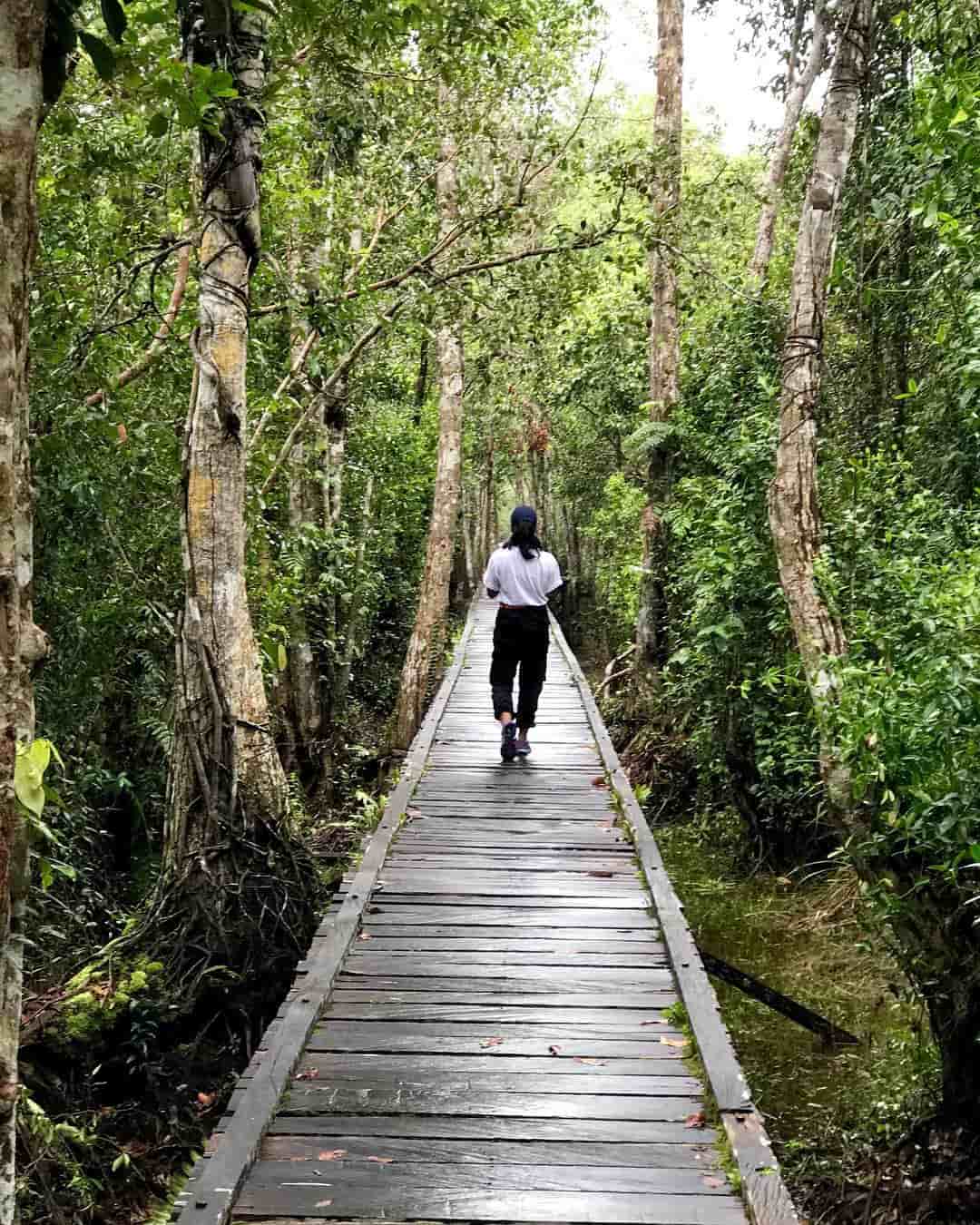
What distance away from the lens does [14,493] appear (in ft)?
4.59

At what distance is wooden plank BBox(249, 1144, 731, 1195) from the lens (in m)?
2.87

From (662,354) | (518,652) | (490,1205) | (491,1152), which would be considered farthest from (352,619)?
(490,1205)

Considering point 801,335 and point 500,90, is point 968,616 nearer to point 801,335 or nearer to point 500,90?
point 801,335

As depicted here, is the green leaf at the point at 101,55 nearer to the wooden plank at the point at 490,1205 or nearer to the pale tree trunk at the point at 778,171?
the wooden plank at the point at 490,1205

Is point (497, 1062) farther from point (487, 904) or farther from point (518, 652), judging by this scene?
point (518, 652)

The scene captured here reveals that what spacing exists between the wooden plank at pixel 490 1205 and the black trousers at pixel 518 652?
491 centimetres

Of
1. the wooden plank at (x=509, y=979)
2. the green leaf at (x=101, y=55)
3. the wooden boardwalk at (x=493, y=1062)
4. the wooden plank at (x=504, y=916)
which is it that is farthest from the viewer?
the wooden plank at (x=504, y=916)

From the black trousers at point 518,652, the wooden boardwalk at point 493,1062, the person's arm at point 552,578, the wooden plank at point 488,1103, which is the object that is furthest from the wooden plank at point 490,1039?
the person's arm at point 552,578

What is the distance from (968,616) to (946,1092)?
2.05m

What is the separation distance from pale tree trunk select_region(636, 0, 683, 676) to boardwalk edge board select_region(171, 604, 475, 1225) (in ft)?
19.2

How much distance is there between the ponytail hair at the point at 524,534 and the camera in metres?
7.30

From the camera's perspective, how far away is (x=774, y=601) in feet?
24.1

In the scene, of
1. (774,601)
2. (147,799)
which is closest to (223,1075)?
(147,799)

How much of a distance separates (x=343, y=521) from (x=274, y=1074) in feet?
29.3
